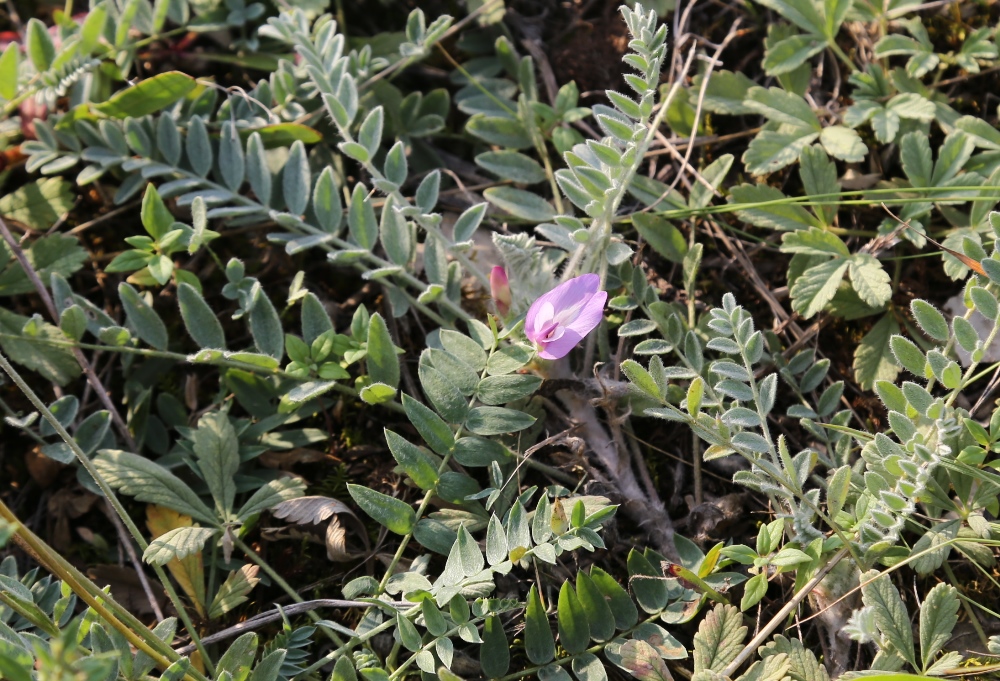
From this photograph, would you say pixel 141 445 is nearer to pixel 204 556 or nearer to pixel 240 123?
pixel 204 556

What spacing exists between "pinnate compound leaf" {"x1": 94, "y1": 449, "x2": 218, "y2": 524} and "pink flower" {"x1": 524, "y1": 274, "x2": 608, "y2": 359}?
3.09 feet

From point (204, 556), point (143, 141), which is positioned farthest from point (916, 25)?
point (204, 556)

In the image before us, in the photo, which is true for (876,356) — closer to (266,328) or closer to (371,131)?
(371,131)

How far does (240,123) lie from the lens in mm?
2480

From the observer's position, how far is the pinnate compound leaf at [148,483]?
2066 millimetres

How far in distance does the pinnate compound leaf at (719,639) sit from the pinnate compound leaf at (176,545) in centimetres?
116

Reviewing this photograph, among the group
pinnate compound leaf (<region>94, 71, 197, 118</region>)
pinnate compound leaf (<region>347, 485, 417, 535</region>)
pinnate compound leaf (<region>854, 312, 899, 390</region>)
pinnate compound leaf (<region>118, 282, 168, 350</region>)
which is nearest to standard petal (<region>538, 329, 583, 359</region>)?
pinnate compound leaf (<region>347, 485, 417, 535</region>)

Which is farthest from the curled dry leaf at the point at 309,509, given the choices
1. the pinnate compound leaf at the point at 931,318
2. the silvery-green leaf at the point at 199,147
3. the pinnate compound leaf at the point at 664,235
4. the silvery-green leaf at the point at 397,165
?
the pinnate compound leaf at the point at 931,318

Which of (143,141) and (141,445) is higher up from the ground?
(143,141)

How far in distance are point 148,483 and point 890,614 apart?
5.67 feet

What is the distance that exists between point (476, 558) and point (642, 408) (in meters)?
0.60

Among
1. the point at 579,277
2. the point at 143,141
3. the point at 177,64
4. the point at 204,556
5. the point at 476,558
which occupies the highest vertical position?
the point at 177,64

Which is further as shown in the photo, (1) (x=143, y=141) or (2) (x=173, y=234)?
(1) (x=143, y=141)

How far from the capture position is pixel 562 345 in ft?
6.31
